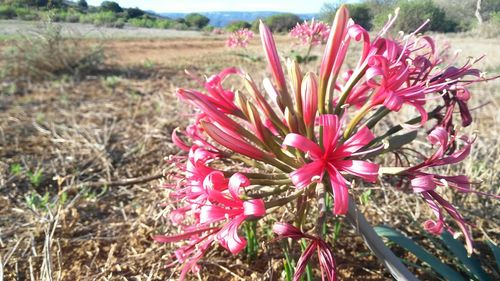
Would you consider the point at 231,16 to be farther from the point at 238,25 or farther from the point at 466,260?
the point at 466,260

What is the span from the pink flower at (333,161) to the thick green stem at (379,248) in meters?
0.16

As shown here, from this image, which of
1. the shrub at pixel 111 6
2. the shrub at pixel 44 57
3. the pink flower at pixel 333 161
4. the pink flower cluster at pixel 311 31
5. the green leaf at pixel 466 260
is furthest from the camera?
the shrub at pixel 44 57

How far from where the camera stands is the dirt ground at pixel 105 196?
6.61 ft

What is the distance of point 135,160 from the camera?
140 inches

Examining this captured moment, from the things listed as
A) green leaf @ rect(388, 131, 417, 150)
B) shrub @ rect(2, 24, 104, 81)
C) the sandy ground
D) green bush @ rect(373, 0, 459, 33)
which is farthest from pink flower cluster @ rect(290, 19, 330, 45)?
shrub @ rect(2, 24, 104, 81)

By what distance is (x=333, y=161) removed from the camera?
120cm

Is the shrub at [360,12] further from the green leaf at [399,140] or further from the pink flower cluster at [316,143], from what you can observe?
the green leaf at [399,140]

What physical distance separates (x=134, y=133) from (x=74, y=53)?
390 centimetres

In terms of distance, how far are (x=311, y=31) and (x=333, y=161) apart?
101cm

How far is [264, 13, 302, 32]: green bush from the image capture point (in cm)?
173

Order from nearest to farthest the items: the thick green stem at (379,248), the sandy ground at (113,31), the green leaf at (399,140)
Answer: the thick green stem at (379,248)
the green leaf at (399,140)
the sandy ground at (113,31)

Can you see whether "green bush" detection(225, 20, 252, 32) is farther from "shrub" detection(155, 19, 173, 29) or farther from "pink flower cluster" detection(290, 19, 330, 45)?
"shrub" detection(155, 19, 173, 29)

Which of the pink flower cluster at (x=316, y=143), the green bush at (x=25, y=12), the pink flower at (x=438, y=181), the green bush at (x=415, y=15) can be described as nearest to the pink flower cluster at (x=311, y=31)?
the green bush at (x=415, y=15)

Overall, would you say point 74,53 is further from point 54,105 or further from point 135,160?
point 135,160
